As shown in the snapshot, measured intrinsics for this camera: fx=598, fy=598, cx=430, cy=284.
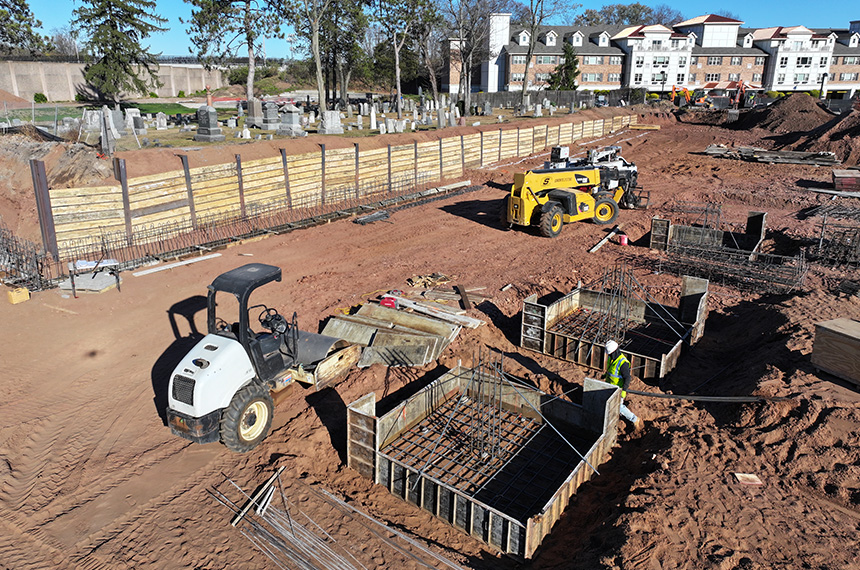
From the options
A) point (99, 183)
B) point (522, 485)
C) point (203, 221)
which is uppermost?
point (99, 183)

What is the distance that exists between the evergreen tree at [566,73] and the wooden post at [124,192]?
5319 centimetres

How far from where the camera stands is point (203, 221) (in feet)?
62.6

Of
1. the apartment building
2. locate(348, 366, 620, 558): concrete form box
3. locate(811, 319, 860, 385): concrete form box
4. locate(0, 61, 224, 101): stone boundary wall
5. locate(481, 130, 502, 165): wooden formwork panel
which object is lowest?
Result: locate(348, 366, 620, 558): concrete form box

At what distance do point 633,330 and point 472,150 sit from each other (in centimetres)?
1819

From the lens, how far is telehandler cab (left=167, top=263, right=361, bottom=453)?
785cm

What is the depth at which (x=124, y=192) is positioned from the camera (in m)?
17.0

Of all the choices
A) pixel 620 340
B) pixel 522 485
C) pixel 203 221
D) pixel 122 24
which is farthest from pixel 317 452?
pixel 122 24

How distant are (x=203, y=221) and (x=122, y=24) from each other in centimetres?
3492

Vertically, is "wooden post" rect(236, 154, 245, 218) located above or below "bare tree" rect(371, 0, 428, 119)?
below

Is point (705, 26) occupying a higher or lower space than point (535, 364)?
higher

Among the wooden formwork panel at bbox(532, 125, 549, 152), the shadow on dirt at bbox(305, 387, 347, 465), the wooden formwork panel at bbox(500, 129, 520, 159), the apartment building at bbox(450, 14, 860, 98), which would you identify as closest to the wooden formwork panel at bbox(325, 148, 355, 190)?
the wooden formwork panel at bbox(500, 129, 520, 159)

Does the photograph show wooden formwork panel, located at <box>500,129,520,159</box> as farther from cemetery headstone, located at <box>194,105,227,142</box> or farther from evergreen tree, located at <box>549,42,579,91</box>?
evergreen tree, located at <box>549,42,579,91</box>

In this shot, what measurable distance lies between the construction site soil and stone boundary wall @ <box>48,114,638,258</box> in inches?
110

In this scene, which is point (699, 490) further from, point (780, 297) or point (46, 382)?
point (46, 382)
